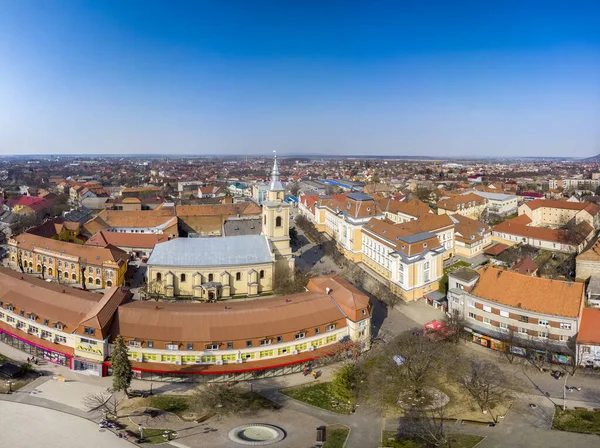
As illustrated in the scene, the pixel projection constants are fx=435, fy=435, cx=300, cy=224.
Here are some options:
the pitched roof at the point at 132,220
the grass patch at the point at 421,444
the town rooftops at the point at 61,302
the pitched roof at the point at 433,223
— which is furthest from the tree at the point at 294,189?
the grass patch at the point at 421,444

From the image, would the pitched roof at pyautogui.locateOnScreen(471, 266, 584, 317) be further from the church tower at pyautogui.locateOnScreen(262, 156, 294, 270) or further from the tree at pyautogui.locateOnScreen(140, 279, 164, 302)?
the tree at pyautogui.locateOnScreen(140, 279, 164, 302)

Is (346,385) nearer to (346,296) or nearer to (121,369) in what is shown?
(346,296)

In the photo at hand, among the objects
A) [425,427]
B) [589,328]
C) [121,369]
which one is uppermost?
[589,328]

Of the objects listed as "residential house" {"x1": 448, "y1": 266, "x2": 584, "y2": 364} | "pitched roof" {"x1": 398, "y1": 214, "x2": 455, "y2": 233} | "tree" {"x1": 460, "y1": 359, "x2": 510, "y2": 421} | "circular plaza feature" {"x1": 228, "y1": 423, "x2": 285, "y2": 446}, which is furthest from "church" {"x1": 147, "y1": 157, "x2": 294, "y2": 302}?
"tree" {"x1": 460, "y1": 359, "x2": 510, "y2": 421}


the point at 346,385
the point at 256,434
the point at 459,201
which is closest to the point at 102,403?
the point at 256,434

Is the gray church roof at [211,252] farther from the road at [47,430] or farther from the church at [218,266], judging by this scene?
the road at [47,430]
